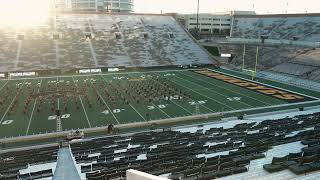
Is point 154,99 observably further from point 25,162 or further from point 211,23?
point 211,23

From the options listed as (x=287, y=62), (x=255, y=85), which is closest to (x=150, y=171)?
(x=255, y=85)

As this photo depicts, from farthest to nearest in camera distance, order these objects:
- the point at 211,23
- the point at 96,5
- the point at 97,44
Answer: the point at 96,5, the point at 211,23, the point at 97,44

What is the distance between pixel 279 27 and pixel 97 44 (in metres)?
36.0

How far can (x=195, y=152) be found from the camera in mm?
13781

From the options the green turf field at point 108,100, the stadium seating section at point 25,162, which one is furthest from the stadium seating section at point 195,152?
the green turf field at point 108,100

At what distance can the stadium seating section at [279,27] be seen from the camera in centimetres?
5651

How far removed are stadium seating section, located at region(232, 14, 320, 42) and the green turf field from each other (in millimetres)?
26287

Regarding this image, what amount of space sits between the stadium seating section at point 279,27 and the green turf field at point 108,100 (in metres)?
26.3

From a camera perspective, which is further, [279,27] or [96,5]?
[96,5]

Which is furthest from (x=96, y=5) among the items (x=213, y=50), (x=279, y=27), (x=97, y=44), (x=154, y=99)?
(x=154, y=99)

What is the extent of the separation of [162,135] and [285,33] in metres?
49.8

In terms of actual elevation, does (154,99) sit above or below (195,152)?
below

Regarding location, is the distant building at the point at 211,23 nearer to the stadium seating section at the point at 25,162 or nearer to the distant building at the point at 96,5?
the distant building at the point at 96,5

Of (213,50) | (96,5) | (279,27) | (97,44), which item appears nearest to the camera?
(97,44)
